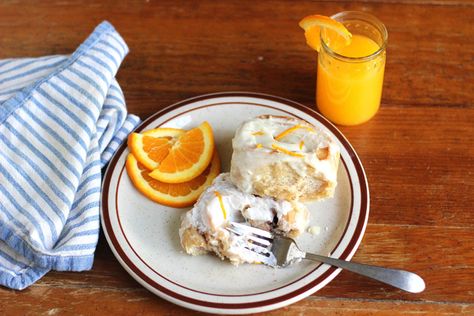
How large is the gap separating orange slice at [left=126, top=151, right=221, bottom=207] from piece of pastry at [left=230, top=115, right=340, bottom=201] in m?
0.18

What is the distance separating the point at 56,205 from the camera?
1655mm

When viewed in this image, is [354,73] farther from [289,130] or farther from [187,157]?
[187,157]

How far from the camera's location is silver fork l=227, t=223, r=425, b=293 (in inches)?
58.7

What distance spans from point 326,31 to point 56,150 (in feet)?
2.73

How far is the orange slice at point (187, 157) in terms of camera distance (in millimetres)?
1757

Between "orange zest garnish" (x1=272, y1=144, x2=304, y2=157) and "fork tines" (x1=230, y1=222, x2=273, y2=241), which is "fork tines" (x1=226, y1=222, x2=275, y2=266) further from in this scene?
"orange zest garnish" (x1=272, y1=144, x2=304, y2=157)

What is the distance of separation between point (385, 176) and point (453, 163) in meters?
0.21

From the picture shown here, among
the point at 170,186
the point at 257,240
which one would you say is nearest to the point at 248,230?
the point at 257,240

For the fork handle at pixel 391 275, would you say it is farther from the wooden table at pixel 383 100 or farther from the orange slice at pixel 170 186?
the orange slice at pixel 170 186

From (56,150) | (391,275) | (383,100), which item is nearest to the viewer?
(391,275)

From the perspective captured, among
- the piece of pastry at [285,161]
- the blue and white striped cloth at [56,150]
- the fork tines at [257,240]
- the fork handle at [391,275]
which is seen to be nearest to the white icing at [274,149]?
Answer: the piece of pastry at [285,161]

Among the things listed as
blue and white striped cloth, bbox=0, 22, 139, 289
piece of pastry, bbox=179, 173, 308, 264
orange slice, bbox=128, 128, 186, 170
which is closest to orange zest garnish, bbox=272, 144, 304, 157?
piece of pastry, bbox=179, 173, 308, 264

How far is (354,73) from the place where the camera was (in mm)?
1805

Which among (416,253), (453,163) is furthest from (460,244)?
(453,163)
